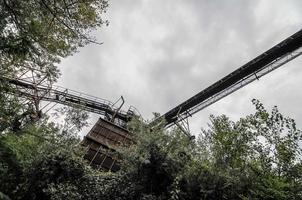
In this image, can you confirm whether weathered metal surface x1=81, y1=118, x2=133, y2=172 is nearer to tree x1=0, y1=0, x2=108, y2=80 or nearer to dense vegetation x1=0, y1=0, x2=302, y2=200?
dense vegetation x1=0, y1=0, x2=302, y2=200

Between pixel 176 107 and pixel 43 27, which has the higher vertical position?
pixel 176 107

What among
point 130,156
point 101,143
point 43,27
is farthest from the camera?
point 101,143

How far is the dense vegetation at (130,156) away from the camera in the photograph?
6.72 m

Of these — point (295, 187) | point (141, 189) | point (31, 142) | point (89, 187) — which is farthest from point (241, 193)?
point (31, 142)

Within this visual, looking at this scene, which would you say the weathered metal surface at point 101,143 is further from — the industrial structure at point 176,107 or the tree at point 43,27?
the tree at point 43,27

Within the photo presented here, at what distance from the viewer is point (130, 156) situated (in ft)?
32.7

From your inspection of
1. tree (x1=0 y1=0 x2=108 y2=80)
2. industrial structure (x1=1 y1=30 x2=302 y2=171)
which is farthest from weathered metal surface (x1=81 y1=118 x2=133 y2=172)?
tree (x1=0 y1=0 x2=108 y2=80)

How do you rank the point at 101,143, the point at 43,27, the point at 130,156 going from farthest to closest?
the point at 101,143
the point at 130,156
the point at 43,27

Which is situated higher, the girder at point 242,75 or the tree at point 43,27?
the girder at point 242,75

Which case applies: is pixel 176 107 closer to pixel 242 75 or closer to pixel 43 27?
pixel 242 75

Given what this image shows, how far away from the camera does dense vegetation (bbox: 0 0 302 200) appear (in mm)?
6723

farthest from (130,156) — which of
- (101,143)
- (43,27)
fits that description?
(101,143)

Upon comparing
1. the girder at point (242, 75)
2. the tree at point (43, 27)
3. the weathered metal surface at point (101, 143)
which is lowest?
the tree at point (43, 27)

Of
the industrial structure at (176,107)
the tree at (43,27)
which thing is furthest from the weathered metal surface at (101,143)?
the tree at (43,27)
